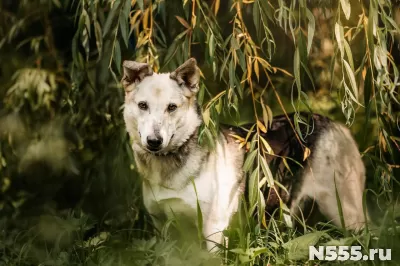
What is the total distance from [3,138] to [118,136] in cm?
83

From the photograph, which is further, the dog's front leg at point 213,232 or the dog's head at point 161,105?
the dog's front leg at point 213,232

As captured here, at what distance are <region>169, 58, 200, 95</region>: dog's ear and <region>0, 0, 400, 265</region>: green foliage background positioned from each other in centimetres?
5

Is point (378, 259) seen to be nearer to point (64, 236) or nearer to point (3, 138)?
point (64, 236)

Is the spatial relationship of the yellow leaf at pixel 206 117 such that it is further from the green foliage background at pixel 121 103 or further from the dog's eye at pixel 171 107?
the dog's eye at pixel 171 107

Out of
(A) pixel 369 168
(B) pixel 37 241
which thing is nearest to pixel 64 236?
(B) pixel 37 241

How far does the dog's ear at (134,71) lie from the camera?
3.50 m

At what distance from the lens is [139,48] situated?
3.80 m

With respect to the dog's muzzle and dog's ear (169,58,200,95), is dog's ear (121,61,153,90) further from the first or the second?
the dog's muzzle

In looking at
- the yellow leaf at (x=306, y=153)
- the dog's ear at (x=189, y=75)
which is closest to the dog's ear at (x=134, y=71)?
the dog's ear at (x=189, y=75)

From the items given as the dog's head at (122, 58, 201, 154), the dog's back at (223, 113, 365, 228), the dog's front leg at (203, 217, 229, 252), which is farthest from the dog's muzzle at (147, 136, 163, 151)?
the dog's back at (223, 113, 365, 228)

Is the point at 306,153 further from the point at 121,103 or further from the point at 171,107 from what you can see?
the point at 121,103

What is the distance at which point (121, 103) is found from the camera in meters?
4.14

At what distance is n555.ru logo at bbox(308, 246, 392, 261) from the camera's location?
3.21 m

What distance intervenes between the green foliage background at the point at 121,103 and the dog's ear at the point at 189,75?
1.9 inches
